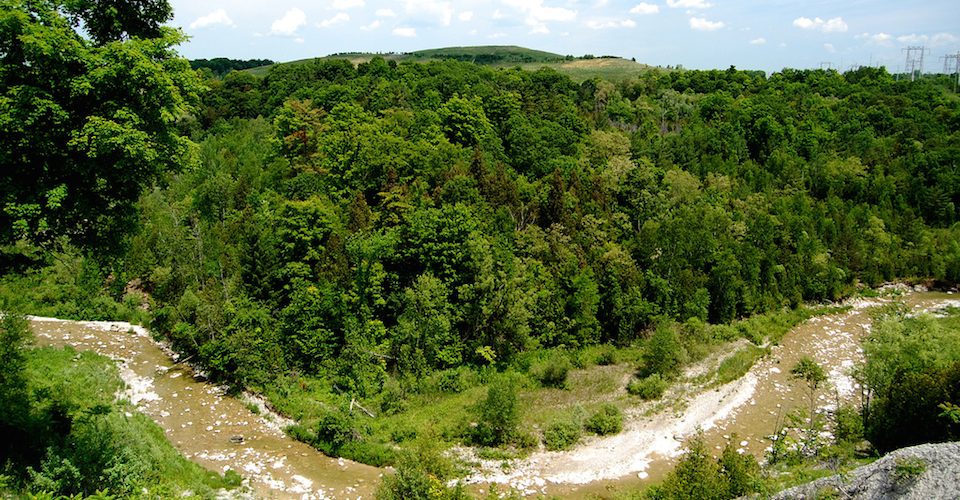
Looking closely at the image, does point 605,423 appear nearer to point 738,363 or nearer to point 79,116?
point 738,363

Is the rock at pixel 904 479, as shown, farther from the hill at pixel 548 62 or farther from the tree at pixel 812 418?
the hill at pixel 548 62

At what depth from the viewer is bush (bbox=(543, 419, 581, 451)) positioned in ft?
91.6

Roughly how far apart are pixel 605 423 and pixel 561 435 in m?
2.78

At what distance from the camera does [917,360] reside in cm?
2622

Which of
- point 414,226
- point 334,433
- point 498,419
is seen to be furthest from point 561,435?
point 414,226

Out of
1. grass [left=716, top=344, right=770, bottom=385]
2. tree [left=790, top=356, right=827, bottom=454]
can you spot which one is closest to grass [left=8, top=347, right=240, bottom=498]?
tree [left=790, top=356, right=827, bottom=454]

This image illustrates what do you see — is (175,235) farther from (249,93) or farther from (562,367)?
(249,93)

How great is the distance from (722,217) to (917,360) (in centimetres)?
2098

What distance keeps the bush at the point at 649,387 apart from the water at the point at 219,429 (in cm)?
1595

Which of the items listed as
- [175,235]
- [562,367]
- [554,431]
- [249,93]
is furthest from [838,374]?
[249,93]

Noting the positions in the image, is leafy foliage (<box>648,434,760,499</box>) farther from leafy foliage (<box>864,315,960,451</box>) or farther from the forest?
the forest

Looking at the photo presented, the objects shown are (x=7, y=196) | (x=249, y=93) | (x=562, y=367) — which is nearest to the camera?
(x=7, y=196)

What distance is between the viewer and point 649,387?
108ft

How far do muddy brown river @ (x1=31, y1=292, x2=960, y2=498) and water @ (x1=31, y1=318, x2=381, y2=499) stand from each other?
5cm
